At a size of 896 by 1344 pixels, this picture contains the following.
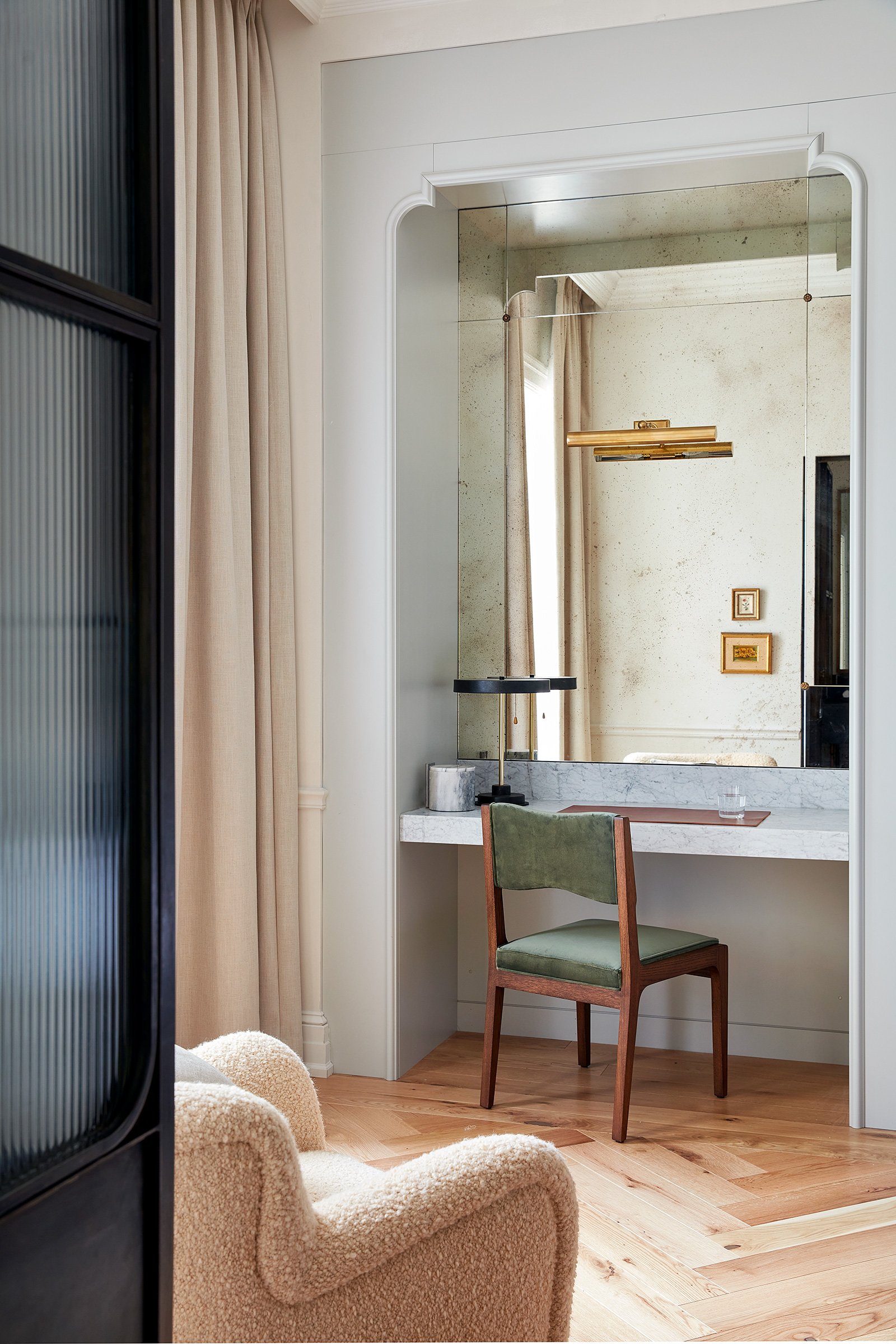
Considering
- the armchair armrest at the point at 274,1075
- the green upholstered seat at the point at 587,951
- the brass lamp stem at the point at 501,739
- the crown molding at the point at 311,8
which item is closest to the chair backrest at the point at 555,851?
the green upholstered seat at the point at 587,951

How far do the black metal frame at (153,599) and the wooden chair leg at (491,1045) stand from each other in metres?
2.14

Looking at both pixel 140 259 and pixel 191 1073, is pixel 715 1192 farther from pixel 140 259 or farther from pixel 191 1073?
pixel 140 259

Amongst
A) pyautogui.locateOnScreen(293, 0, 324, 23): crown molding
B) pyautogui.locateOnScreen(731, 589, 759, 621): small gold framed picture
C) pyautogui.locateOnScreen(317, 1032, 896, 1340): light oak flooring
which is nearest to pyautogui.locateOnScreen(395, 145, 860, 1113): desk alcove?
pyautogui.locateOnScreen(317, 1032, 896, 1340): light oak flooring

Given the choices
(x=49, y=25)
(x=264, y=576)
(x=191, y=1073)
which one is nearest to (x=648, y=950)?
(x=264, y=576)

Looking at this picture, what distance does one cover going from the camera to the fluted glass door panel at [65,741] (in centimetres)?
91

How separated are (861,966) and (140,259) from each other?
2.61 m

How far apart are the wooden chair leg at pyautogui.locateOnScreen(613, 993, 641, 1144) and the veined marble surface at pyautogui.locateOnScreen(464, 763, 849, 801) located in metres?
0.86

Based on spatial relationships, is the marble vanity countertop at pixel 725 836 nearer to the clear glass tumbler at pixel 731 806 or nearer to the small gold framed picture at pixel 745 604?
the clear glass tumbler at pixel 731 806

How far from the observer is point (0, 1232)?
2.79 ft

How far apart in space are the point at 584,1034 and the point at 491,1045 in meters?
0.44

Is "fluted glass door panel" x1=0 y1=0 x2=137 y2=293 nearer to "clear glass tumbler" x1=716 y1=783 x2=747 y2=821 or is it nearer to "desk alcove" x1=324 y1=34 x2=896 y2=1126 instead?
"desk alcove" x1=324 y1=34 x2=896 y2=1126

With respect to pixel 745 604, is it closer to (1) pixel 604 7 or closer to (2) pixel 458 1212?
(1) pixel 604 7

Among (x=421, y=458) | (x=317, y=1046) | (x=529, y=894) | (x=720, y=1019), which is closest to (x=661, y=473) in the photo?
→ (x=421, y=458)

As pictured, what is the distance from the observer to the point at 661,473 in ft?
12.2
